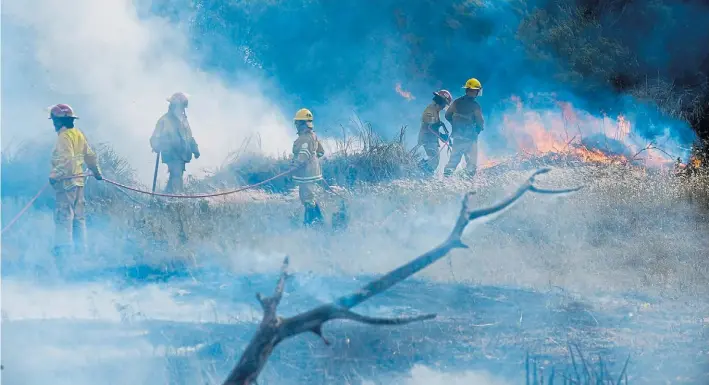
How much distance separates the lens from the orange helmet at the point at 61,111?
529 centimetres

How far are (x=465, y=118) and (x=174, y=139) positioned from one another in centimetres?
260

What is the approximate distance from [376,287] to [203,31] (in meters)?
2.90

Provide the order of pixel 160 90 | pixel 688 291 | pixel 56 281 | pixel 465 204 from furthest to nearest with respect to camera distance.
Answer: pixel 688 291 < pixel 160 90 < pixel 56 281 < pixel 465 204

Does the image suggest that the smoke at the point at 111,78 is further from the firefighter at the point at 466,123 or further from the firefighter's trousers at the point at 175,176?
the firefighter at the point at 466,123

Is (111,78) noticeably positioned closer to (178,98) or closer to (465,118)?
(178,98)

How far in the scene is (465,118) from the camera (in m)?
7.09

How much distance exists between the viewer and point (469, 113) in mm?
7086

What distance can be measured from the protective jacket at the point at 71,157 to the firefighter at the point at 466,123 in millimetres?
2886

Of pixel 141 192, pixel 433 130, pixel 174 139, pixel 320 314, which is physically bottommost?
pixel 320 314

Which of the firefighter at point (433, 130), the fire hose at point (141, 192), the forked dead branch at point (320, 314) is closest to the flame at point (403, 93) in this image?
the firefighter at point (433, 130)

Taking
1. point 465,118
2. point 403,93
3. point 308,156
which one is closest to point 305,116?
point 308,156

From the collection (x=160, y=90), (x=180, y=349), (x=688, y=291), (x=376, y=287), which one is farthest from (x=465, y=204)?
(x=688, y=291)

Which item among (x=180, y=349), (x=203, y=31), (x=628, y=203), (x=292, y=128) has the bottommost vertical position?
(x=180, y=349)

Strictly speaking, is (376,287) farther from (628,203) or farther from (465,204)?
(628,203)
